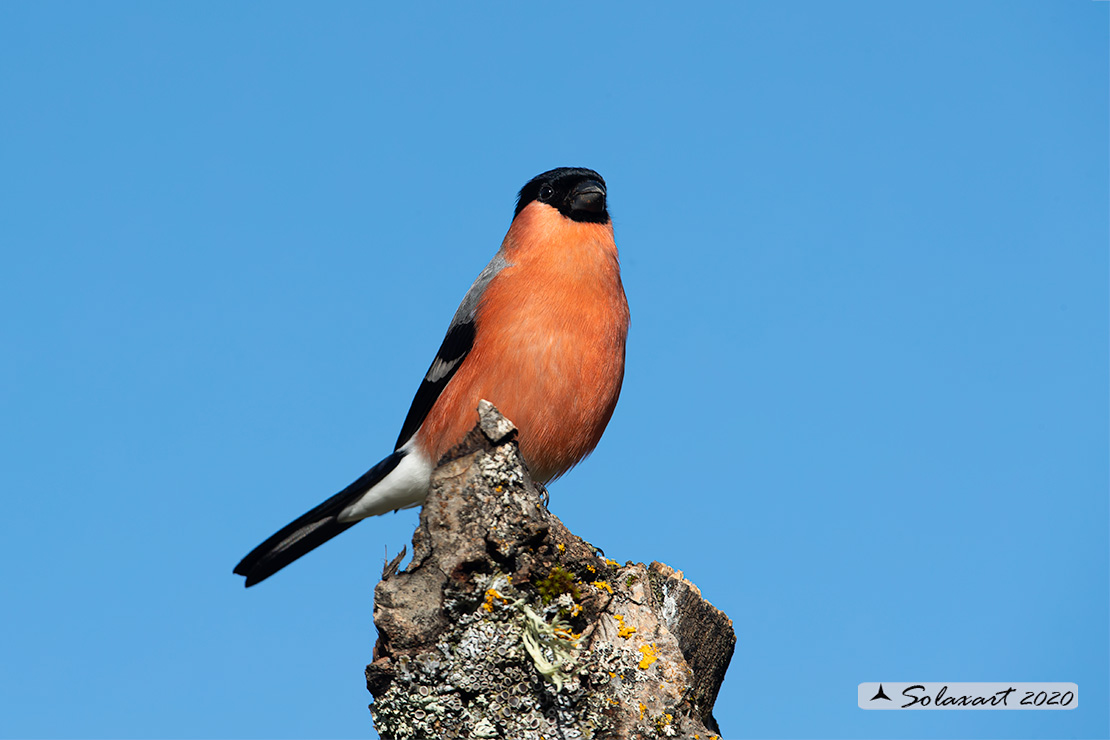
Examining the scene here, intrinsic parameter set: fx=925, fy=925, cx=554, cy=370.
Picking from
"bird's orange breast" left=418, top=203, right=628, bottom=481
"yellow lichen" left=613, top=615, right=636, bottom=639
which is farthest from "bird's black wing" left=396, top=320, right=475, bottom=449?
"yellow lichen" left=613, top=615, right=636, bottom=639

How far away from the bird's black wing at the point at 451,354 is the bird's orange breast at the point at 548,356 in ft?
0.29

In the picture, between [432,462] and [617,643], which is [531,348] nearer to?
[432,462]

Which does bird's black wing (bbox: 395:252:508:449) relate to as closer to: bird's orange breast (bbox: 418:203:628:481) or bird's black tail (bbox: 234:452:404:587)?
bird's orange breast (bbox: 418:203:628:481)

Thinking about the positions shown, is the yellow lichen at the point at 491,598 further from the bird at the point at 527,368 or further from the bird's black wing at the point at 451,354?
the bird's black wing at the point at 451,354

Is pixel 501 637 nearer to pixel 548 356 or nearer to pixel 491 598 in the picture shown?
pixel 491 598

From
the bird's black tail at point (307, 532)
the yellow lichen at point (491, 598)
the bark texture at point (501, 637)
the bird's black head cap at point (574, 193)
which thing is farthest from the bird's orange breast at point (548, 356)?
the yellow lichen at point (491, 598)

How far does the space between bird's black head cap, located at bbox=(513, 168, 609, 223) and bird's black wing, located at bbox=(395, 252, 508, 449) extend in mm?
504

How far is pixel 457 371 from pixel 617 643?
2510 mm

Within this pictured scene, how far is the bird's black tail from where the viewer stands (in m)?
5.37

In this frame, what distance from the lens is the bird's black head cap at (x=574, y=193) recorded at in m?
5.91

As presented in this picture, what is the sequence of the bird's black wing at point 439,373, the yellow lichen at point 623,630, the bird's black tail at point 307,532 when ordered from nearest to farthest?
the yellow lichen at point 623,630
the bird's black tail at point 307,532
the bird's black wing at point 439,373

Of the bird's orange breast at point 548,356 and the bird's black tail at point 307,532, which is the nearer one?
the bird's orange breast at point 548,356

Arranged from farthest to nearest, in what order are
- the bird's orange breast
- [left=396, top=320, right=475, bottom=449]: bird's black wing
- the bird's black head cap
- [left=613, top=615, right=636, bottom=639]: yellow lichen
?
the bird's black head cap, [left=396, top=320, right=475, bottom=449]: bird's black wing, the bird's orange breast, [left=613, top=615, right=636, bottom=639]: yellow lichen

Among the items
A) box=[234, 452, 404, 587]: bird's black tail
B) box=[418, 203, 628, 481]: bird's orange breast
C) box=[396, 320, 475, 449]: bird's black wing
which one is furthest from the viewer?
box=[396, 320, 475, 449]: bird's black wing
